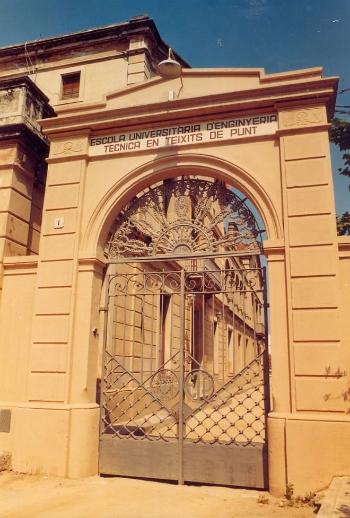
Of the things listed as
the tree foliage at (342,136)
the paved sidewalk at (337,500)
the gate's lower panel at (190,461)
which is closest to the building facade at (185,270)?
the gate's lower panel at (190,461)

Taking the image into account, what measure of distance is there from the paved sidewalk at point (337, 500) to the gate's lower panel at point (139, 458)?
74.9 inches

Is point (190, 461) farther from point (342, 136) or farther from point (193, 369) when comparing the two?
point (342, 136)

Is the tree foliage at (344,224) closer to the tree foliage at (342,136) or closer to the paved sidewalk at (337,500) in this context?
the tree foliage at (342,136)

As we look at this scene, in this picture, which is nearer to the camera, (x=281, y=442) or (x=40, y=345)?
(x=281, y=442)

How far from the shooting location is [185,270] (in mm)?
6230

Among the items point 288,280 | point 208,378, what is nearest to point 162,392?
point 208,378

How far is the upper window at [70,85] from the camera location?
1073 centimetres

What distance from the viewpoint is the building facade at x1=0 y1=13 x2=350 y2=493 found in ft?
16.8

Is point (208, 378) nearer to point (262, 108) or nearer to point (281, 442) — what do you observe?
point (281, 442)

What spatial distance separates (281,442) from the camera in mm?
4926

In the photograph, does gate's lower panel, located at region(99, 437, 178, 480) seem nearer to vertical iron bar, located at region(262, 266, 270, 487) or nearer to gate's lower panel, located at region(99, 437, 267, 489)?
gate's lower panel, located at region(99, 437, 267, 489)

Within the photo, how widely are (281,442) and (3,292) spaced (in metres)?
4.37

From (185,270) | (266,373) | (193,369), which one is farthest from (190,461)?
(185,270)

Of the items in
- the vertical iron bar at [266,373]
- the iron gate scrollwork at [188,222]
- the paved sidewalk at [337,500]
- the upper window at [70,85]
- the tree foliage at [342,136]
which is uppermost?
the upper window at [70,85]
